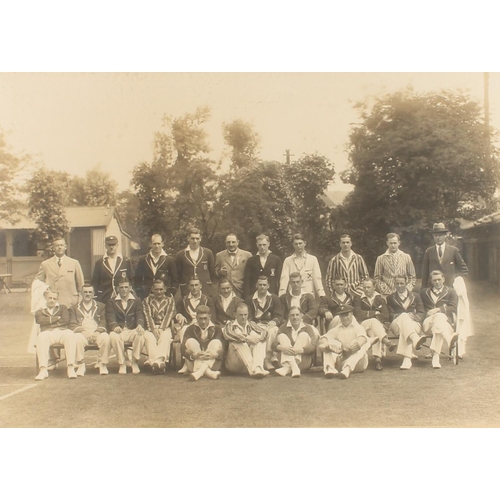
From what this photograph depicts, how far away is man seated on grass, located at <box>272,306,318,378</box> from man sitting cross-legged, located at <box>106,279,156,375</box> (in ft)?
3.52

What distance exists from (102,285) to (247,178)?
1553 millimetres

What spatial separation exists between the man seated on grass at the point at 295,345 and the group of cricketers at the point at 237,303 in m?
0.01

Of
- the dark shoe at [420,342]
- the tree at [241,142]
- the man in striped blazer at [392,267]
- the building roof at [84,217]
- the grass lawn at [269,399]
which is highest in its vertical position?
the tree at [241,142]

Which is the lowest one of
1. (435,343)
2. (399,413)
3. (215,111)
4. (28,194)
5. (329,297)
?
(399,413)

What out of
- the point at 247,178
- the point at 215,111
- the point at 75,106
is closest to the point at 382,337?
the point at 247,178

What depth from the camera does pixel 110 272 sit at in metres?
5.23

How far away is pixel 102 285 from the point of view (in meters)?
5.25

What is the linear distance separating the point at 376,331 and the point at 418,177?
135cm

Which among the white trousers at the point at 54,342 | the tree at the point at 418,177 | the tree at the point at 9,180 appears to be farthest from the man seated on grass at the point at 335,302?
the tree at the point at 9,180

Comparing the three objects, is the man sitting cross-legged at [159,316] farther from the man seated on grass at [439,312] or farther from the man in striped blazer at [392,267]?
the man seated on grass at [439,312]

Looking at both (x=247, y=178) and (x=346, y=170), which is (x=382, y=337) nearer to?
(x=346, y=170)

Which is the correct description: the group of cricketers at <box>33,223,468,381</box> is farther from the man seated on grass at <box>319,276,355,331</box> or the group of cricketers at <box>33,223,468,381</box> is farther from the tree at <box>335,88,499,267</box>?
the tree at <box>335,88,499,267</box>

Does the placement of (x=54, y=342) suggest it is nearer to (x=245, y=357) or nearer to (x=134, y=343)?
(x=134, y=343)

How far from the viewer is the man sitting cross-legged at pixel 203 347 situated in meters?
4.93
